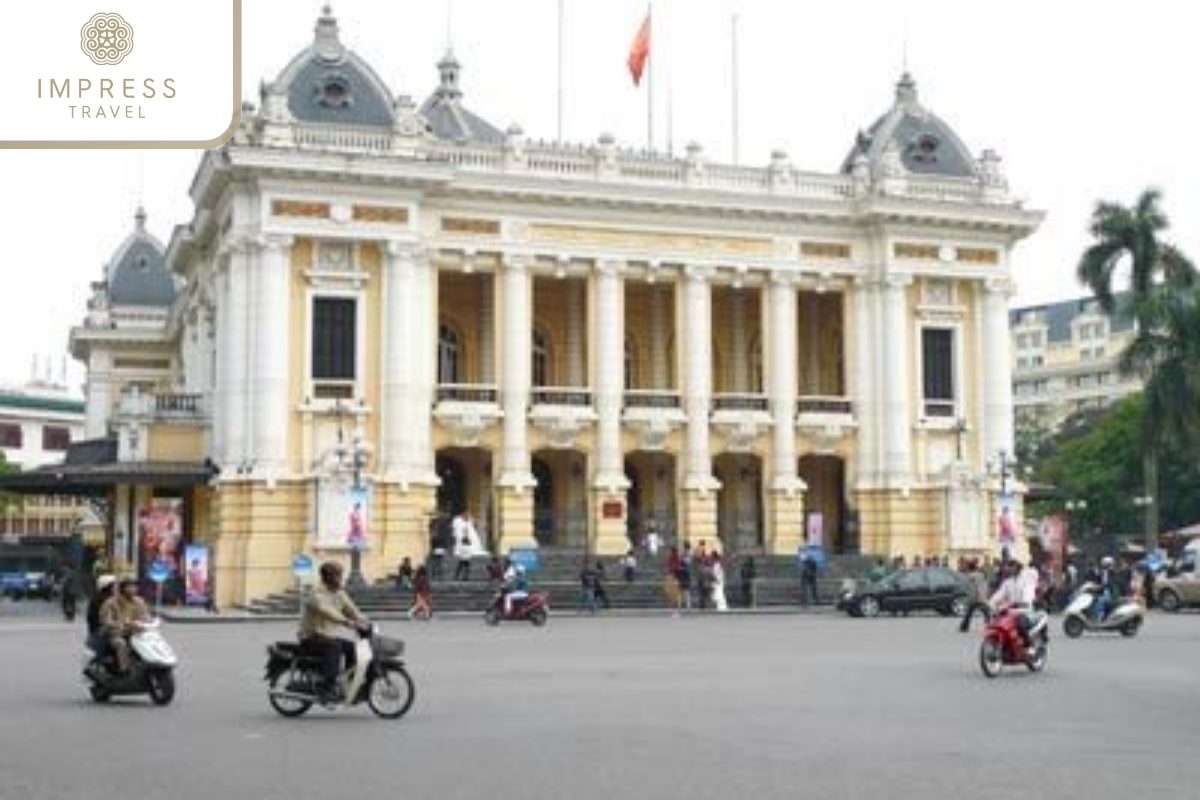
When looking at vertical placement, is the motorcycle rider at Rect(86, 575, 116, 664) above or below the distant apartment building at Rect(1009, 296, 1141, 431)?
below

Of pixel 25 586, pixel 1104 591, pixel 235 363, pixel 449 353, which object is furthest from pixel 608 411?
pixel 25 586

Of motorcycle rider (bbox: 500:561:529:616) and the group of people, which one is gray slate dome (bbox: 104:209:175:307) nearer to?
the group of people

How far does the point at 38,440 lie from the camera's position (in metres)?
113

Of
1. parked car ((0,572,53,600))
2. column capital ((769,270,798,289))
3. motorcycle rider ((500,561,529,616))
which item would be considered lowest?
parked car ((0,572,53,600))

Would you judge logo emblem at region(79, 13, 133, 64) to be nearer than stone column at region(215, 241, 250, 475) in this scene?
Yes

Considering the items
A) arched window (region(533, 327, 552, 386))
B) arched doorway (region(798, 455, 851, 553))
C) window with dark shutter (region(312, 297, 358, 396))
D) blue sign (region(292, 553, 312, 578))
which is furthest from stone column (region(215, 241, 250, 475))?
arched doorway (region(798, 455, 851, 553))

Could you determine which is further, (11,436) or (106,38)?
(11,436)

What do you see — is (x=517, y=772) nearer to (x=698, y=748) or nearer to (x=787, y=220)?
(x=698, y=748)

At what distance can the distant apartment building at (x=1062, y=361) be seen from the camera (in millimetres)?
128750

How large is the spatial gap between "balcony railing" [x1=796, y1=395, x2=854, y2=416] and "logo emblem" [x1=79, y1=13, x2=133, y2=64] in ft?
146

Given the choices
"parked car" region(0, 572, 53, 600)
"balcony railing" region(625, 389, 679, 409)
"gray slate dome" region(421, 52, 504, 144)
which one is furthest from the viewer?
"parked car" region(0, 572, 53, 600)

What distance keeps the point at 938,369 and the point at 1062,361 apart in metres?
86.1

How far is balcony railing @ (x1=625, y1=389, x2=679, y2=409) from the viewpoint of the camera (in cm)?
5122

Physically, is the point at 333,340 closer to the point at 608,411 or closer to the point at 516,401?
the point at 516,401
